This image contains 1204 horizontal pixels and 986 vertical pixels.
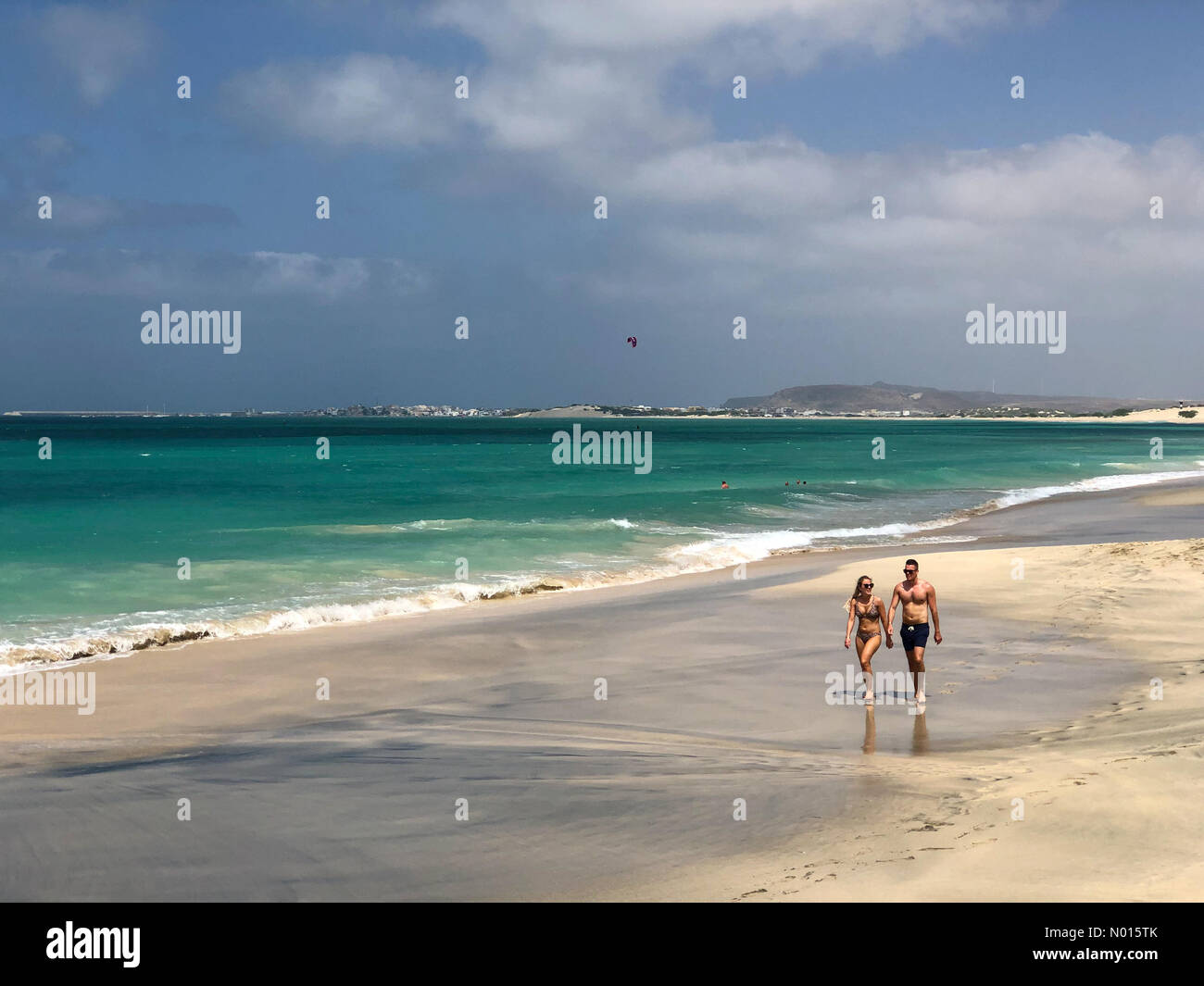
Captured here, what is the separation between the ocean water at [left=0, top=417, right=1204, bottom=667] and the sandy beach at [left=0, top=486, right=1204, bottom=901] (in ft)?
11.0

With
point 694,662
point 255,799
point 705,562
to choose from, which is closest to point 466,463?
point 705,562

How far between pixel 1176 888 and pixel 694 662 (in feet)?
25.3

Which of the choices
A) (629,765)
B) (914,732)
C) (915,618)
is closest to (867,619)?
(915,618)

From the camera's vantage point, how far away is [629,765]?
7977mm

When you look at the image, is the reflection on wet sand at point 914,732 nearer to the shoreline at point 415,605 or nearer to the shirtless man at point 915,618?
the shirtless man at point 915,618

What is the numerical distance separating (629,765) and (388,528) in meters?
23.2

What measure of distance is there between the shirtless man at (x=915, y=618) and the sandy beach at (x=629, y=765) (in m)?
0.40

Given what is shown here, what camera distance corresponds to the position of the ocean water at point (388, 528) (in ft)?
57.7

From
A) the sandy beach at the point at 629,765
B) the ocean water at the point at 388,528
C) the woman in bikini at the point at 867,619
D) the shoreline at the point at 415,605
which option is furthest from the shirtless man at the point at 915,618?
the ocean water at the point at 388,528

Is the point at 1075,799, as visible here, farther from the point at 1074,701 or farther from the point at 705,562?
the point at 705,562

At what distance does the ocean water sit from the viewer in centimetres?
1759

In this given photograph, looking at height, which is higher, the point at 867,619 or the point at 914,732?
the point at 867,619

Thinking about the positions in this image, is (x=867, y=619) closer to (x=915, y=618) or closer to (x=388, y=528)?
(x=915, y=618)

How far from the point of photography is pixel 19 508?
36.2 metres
